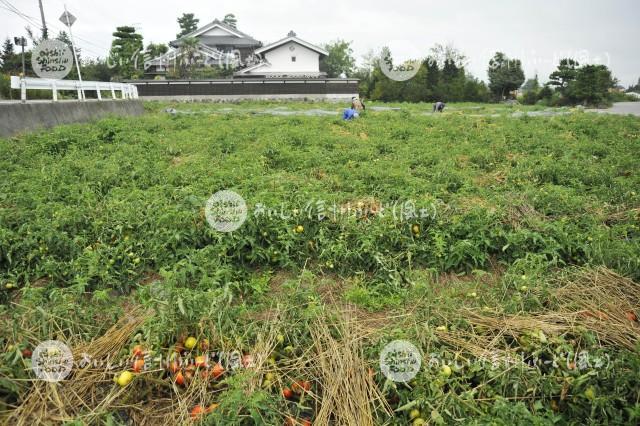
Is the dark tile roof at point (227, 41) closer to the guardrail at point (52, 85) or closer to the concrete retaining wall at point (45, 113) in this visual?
the guardrail at point (52, 85)

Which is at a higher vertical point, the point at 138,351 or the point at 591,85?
the point at 591,85

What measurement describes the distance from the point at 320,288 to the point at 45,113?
8889mm

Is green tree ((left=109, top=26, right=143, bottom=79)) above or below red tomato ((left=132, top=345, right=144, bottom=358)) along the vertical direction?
above

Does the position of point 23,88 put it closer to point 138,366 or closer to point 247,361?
point 138,366

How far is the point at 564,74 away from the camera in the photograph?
96.6ft

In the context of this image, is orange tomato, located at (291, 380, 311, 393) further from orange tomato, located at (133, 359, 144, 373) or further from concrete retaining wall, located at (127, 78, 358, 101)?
concrete retaining wall, located at (127, 78, 358, 101)

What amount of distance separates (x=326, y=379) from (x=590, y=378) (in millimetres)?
1543

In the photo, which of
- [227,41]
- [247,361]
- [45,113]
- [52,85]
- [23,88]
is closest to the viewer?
[247,361]

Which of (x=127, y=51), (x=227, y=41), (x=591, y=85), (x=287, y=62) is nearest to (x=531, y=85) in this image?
(x=591, y=85)

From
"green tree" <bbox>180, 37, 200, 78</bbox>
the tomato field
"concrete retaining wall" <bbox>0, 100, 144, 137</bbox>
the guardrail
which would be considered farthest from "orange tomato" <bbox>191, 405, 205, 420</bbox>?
"green tree" <bbox>180, 37, 200, 78</bbox>

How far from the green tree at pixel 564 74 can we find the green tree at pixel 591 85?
328cm

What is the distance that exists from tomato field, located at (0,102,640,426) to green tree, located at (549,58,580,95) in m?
26.5

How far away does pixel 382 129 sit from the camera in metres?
10.3

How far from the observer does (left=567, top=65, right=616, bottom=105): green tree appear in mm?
24672
